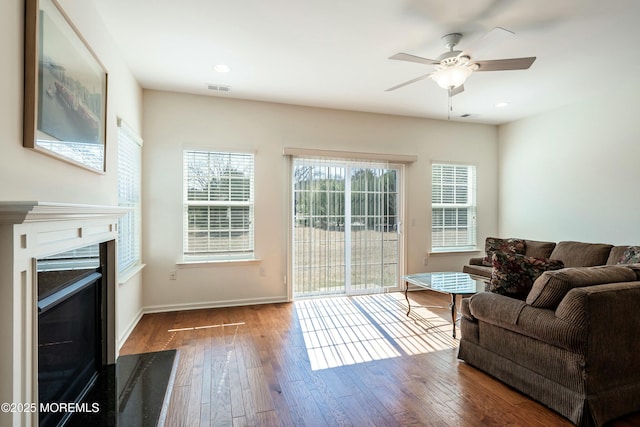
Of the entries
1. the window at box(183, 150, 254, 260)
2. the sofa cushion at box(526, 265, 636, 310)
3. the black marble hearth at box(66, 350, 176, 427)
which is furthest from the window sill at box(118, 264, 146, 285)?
the sofa cushion at box(526, 265, 636, 310)

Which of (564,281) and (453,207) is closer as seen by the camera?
(564,281)

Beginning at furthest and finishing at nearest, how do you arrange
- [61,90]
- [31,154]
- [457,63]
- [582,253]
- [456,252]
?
[456,252] < [582,253] < [457,63] < [61,90] < [31,154]

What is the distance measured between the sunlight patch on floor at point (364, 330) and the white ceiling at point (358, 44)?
276cm

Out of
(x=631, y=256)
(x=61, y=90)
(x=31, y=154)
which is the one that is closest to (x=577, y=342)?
(x=631, y=256)

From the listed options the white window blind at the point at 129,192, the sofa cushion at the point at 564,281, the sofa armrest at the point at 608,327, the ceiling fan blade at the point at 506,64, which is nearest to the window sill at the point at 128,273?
the white window blind at the point at 129,192

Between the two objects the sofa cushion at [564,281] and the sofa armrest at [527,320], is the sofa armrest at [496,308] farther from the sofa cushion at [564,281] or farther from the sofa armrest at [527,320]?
the sofa cushion at [564,281]

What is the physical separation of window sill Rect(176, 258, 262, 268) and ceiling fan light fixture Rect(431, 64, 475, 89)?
9.91 ft

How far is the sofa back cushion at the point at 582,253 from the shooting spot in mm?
3619

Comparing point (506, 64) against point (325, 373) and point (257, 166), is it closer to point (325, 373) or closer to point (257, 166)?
point (325, 373)

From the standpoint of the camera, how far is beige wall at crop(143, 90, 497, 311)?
12.9 feet

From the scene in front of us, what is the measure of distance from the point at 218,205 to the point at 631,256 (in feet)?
15.2

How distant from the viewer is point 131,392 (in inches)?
85.1

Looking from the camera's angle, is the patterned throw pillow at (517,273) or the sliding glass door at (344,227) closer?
the patterned throw pillow at (517,273)

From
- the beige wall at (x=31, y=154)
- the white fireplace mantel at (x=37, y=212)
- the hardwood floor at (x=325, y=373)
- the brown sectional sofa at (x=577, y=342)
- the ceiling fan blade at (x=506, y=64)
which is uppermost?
the ceiling fan blade at (x=506, y=64)
